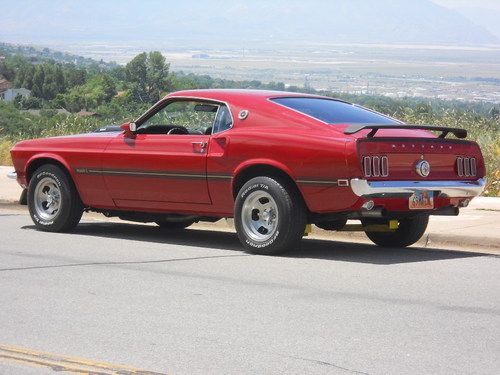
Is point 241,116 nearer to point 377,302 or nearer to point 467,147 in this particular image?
point 467,147

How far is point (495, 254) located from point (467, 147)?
112 centimetres

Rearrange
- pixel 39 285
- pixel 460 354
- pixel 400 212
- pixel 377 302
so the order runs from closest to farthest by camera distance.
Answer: pixel 460 354 → pixel 377 302 → pixel 39 285 → pixel 400 212

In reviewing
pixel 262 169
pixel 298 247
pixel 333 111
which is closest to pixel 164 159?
pixel 262 169

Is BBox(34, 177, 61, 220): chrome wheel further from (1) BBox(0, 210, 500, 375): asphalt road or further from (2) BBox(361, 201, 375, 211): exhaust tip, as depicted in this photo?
(2) BBox(361, 201, 375, 211): exhaust tip

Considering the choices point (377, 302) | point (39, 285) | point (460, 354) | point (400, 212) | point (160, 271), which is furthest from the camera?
point (400, 212)

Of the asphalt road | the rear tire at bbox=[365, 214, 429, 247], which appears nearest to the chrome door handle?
the asphalt road

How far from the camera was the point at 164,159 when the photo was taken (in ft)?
40.7

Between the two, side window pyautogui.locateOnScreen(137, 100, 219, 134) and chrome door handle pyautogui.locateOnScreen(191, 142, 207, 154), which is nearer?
chrome door handle pyautogui.locateOnScreen(191, 142, 207, 154)

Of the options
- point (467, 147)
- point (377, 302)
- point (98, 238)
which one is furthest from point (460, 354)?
point (98, 238)

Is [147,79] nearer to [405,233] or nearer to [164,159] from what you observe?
[164,159]

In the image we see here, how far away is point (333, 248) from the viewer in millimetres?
12539

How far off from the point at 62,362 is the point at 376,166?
4.54m

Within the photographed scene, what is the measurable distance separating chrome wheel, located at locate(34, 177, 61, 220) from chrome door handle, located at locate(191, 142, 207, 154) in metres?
2.03

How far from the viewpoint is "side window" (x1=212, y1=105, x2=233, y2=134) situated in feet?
39.9
